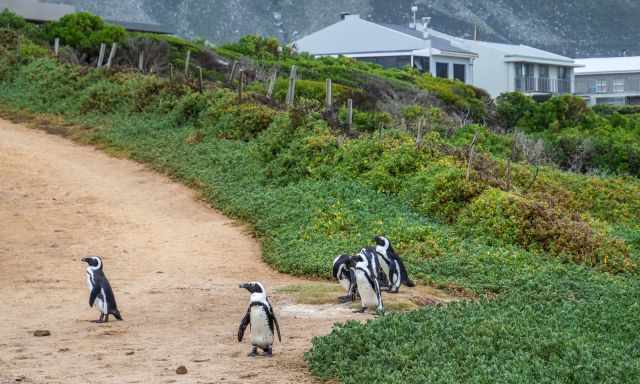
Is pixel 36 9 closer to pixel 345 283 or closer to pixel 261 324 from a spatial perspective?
pixel 345 283

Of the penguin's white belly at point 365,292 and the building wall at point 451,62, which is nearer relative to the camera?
the penguin's white belly at point 365,292

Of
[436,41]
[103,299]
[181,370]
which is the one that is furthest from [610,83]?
[181,370]

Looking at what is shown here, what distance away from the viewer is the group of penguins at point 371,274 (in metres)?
12.6

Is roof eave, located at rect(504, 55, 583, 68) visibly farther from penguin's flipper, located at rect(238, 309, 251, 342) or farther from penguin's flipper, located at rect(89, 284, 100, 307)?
penguin's flipper, located at rect(238, 309, 251, 342)

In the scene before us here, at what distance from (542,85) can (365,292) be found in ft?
209

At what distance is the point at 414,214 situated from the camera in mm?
19000

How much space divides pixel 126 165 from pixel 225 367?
15929 millimetres

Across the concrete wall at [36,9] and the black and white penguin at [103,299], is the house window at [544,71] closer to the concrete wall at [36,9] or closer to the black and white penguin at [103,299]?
the concrete wall at [36,9]

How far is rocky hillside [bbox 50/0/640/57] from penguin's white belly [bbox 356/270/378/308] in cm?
11439

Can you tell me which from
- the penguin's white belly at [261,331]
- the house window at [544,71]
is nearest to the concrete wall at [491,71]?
the house window at [544,71]

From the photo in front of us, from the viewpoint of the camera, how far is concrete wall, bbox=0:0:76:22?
172 feet

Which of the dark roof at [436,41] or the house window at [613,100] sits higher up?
the dark roof at [436,41]

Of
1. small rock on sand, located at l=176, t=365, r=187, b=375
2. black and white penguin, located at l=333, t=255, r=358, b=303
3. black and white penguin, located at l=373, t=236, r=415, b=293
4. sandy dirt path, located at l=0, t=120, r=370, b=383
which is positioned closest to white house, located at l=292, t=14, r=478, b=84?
sandy dirt path, located at l=0, t=120, r=370, b=383

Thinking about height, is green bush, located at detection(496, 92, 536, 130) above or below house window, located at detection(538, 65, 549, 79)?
below
